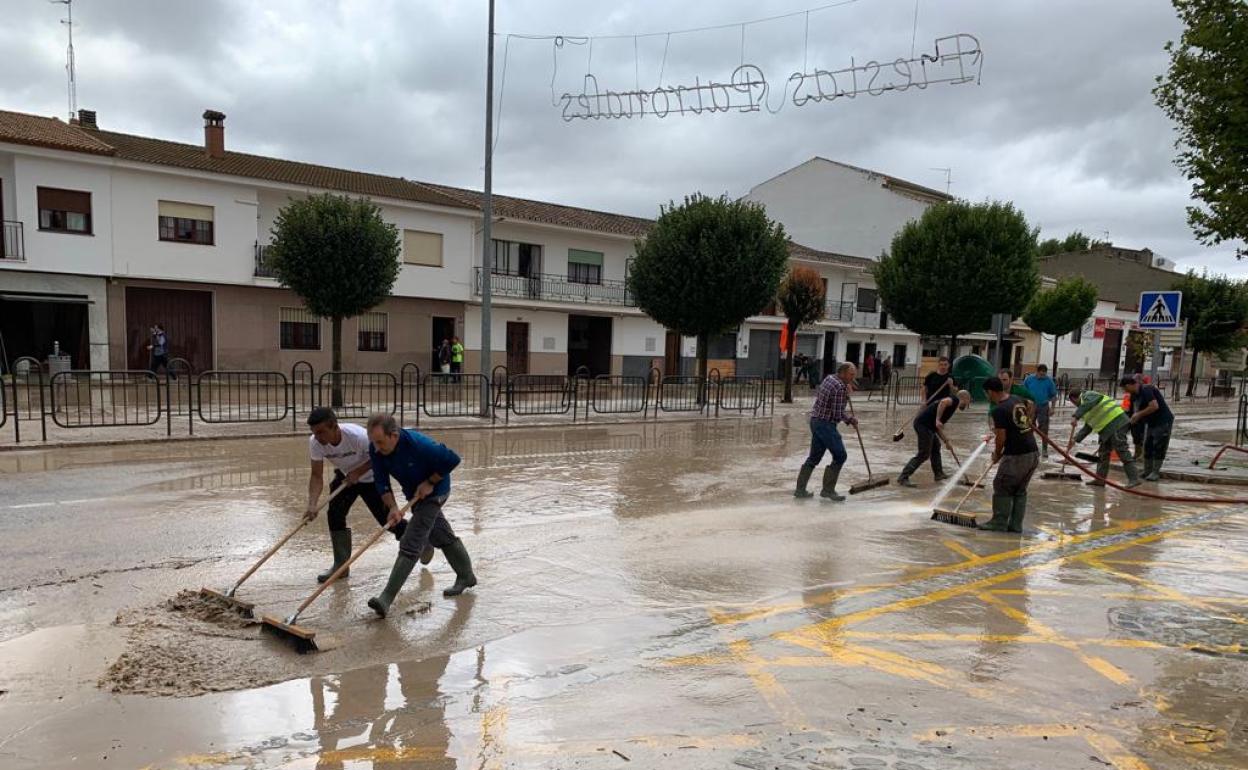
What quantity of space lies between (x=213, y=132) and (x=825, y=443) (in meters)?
24.1

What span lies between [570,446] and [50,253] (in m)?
16.8

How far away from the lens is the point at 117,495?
7984 mm

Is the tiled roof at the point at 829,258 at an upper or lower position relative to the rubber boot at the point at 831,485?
upper

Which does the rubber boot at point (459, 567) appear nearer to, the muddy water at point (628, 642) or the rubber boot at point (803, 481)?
the muddy water at point (628, 642)

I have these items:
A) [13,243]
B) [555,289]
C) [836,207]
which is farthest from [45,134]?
[836,207]

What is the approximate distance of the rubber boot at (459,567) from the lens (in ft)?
17.3

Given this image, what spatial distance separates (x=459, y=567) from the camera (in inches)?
209

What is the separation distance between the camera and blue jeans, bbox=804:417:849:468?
28.5 feet

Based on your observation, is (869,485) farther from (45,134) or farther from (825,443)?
(45,134)

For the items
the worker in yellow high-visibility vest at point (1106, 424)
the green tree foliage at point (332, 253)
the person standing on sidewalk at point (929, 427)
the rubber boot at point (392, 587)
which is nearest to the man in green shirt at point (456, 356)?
the green tree foliage at point (332, 253)

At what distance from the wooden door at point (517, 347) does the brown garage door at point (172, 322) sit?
33.5ft

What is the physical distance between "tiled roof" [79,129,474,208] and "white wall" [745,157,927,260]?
24.3 m

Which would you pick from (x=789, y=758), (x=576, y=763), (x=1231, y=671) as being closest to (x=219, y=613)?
(x=576, y=763)

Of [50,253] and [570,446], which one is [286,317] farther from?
[570,446]
